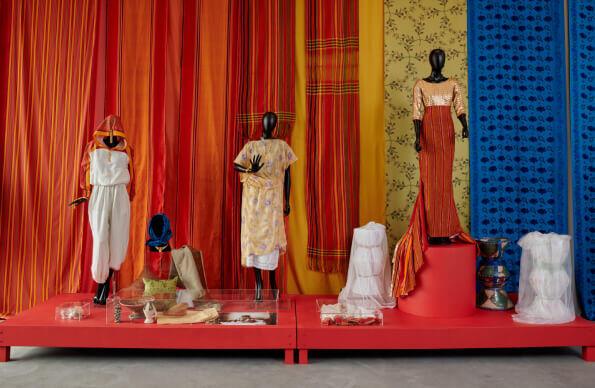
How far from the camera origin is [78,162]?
4.62 m

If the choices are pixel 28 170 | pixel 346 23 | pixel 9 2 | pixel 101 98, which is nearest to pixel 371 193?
pixel 346 23

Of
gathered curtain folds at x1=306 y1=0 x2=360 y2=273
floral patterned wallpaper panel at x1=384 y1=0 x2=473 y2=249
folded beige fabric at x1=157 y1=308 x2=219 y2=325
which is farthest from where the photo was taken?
floral patterned wallpaper panel at x1=384 y1=0 x2=473 y2=249

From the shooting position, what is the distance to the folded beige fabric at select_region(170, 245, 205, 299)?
13.2ft

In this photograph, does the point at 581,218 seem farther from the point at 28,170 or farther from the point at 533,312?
the point at 28,170

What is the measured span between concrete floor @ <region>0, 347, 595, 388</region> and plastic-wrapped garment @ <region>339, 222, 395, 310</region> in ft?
1.46

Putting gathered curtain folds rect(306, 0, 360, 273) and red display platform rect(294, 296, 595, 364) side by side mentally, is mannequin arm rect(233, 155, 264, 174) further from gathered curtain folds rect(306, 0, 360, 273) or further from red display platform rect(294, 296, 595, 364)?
red display platform rect(294, 296, 595, 364)

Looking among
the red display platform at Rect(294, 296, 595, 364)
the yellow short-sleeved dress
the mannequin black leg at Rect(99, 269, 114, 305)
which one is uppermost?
the yellow short-sleeved dress

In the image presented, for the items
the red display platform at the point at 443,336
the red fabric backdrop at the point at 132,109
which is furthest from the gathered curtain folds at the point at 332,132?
the red display platform at the point at 443,336

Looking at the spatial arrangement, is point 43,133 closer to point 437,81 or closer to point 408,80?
point 408,80

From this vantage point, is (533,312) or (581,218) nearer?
(533,312)

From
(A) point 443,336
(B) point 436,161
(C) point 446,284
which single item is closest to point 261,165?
(B) point 436,161

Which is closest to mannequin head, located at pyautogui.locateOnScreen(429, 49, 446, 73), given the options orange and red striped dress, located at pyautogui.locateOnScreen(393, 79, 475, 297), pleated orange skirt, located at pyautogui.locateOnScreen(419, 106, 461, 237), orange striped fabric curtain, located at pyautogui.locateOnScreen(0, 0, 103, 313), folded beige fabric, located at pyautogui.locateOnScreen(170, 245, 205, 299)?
orange and red striped dress, located at pyautogui.locateOnScreen(393, 79, 475, 297)

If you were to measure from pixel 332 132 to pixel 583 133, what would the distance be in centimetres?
195

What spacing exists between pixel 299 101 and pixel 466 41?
1.55 metres
